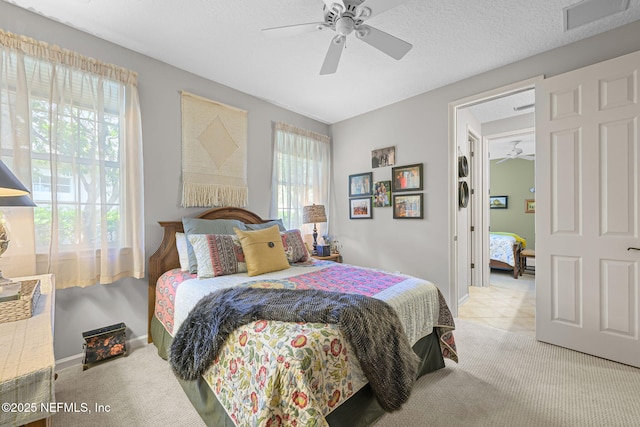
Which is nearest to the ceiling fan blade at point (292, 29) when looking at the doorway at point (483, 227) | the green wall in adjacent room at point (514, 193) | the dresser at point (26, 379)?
the dresser at point (26, 379)

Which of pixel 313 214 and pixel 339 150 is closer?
pixel 313 214

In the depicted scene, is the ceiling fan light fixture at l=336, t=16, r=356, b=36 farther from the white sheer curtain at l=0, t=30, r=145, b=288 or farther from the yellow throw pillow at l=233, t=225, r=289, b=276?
the white sheer curtain at l=0, t=30, r=145, b=288

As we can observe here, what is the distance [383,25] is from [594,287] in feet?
9.37

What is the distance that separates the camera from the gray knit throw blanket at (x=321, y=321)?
4.50 feet

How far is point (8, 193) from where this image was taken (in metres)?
1.48

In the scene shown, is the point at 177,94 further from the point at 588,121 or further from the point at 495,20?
the point at 588,121

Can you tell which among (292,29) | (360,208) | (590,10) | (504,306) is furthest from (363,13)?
(504,306)

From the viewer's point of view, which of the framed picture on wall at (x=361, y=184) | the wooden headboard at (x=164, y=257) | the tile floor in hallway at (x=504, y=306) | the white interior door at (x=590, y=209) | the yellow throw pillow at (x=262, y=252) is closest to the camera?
the white interior door at (x=590, y=209)

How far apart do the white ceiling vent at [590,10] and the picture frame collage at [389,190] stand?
175 cm

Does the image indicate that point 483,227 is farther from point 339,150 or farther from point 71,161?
point 71,161

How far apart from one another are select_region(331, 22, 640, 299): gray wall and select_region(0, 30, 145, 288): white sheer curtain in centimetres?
284

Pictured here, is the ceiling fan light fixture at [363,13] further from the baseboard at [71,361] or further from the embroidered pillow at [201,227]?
the baseboard at [71,361]

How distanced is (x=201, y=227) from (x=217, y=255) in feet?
1.66

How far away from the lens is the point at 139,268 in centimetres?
242
